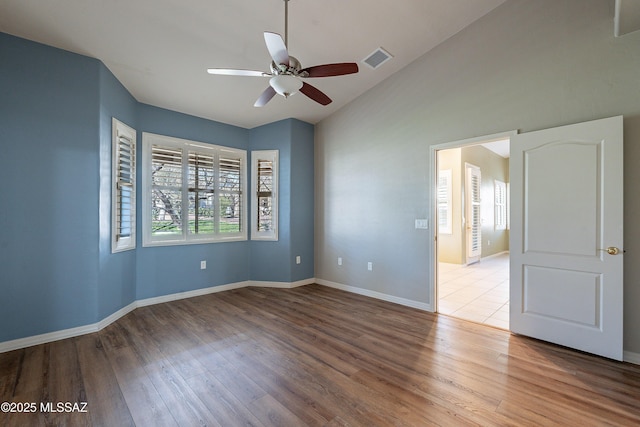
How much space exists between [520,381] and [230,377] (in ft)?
7.52

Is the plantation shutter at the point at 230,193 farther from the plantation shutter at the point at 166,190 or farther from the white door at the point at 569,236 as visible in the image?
the white door at the point at 569,236

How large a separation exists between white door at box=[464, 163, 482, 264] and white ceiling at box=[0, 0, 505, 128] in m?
4.15

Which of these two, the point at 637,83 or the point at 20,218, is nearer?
the point at 637,83

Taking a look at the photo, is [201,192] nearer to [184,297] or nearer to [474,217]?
[184,297]

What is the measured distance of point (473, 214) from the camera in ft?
23.1

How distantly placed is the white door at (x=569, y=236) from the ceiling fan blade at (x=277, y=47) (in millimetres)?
2562

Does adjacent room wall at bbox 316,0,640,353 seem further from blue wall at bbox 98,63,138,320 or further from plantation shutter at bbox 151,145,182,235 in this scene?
blue wall at bbox 98,63,138,320

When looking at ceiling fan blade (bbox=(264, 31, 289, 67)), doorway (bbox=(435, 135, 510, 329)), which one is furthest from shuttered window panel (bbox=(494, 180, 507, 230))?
ceiling fan blade (bbox=(264, 31, 289, 67))

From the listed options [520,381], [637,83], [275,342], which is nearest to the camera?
[520,381]

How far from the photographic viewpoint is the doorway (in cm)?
392

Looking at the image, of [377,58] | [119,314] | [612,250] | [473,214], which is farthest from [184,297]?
[473,214]

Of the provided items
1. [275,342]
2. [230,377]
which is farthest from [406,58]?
[230,377]

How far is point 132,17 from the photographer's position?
247 cm

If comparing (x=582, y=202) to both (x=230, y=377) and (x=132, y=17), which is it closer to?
(x=230, y=377)
